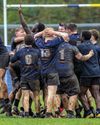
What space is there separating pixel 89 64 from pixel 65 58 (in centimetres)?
85

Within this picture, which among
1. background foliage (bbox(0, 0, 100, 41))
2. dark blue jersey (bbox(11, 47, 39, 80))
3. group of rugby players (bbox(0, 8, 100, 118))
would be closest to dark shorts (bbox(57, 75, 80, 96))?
group of rugby players (bbox(0, 8, 100, 118))

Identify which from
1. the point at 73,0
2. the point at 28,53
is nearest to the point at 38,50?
the point at 28,53

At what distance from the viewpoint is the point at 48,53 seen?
21766 millimetres

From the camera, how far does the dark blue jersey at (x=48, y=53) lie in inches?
856

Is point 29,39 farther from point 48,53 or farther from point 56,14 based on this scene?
point 56,14

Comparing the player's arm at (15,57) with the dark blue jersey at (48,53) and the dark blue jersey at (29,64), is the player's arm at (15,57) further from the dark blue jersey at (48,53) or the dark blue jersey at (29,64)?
the dark blue jersey at (48,53)

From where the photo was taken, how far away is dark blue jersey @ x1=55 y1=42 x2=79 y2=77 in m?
21.8

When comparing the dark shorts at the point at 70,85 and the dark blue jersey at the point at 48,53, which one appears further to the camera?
the dark shorts at the point at 70,85

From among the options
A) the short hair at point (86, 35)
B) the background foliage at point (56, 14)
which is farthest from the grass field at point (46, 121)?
the background foliage at point (56, 14)

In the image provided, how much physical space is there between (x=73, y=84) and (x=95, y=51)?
106 cm

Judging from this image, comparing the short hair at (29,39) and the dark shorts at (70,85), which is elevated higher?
the short hair at (29,39)

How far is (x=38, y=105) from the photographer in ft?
72.4

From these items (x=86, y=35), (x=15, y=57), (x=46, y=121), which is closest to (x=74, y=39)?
(x=86, y=35)

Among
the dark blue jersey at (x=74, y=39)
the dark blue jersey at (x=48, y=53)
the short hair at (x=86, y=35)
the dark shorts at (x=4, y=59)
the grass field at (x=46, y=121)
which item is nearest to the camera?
the grass field at (x=46, y=121)
